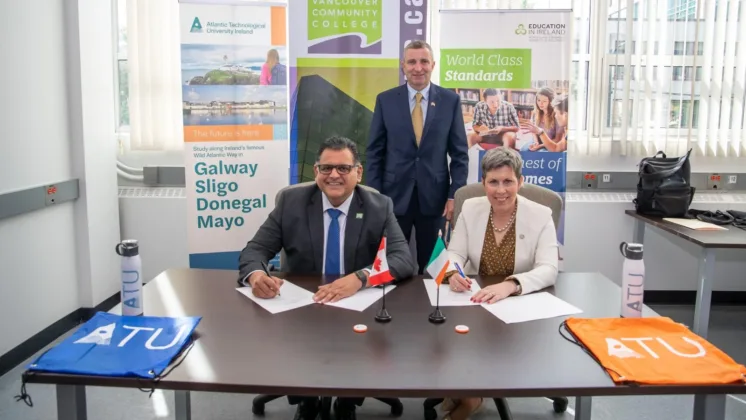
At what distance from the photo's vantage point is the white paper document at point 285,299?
194cm

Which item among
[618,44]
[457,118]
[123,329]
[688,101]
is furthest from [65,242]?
[688,101]

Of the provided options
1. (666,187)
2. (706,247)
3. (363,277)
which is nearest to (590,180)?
(666,187)

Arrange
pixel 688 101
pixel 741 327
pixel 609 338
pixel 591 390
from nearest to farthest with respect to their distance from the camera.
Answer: pixel 591 390 < pixel 609 338 < pixel 741 327 < pixel 688 101

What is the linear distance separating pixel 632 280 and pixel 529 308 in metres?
0.33

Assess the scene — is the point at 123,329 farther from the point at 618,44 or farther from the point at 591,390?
the point at 618,44

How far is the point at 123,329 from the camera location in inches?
67.2

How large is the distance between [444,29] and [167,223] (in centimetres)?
247

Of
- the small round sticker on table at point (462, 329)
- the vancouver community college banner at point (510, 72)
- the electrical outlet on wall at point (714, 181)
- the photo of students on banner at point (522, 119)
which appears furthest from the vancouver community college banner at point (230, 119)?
the electrical outlet on wall at point (714, 181)

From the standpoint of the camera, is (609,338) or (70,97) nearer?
(609,338)

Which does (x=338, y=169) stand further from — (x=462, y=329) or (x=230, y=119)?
(x=230, y=119)

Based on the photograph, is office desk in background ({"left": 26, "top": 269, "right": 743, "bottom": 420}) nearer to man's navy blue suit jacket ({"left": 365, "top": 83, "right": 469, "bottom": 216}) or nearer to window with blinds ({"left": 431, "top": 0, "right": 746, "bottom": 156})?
man's navy blue suit jacket ({"left": 365, "top": 83, "right": 469, "bottom": 216})

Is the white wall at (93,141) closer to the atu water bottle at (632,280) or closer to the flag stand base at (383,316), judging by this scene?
the flag stand base at (383,316)

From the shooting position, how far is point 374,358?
1538mm

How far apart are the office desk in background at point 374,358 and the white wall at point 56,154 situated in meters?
1.79
